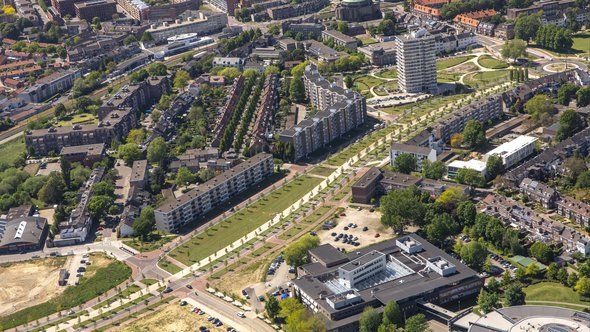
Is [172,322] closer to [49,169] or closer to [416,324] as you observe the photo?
[416,324]

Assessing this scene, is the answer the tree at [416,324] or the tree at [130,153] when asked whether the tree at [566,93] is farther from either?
the tree at [130,153]

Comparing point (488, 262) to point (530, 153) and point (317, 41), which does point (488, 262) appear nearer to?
point (530, 153)

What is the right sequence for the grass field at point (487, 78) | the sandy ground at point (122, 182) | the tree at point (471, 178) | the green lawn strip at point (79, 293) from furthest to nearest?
the grass field at point (487, 78) < the sandy ground at point (122, 182) < the tree at point (471, 178) < the green lawn strip at point (79, 293)

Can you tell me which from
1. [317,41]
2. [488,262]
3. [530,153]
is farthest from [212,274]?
[317,41]

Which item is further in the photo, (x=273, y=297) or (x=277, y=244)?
(x=277, y=244)

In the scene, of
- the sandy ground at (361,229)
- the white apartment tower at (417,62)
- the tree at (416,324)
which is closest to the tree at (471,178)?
the sandy ground at (361,229)

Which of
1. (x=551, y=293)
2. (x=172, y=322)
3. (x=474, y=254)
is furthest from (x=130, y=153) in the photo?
(x=551, y=293)

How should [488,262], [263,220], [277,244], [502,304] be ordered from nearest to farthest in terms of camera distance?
[502,304]
[488,262]
[277,244]
[263,220]
